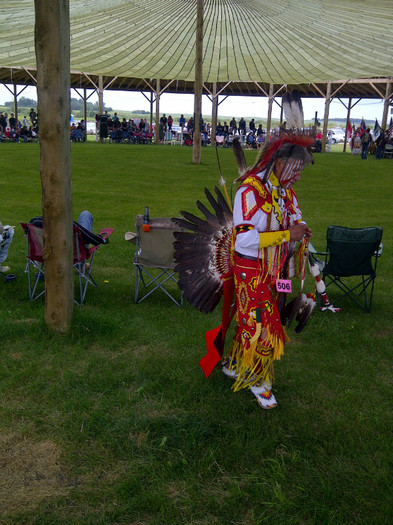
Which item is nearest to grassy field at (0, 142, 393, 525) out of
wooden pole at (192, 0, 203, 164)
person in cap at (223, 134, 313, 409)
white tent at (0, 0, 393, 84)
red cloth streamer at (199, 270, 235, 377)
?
red cloth streamer at (199, 270, 235, 377)

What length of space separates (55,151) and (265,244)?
1.84 m

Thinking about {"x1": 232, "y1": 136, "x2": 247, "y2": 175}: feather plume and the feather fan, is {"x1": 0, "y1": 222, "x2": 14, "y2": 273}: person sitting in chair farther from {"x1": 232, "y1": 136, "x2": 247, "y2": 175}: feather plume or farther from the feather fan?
{"x1": 232, "y1": 136, "x2": 247, "y2": 175}: feather plume

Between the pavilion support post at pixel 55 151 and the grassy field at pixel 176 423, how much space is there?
36 centimetres

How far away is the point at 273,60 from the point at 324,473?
68.1ft

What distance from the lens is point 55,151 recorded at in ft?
12.0

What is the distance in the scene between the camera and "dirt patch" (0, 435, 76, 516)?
7.51 ft

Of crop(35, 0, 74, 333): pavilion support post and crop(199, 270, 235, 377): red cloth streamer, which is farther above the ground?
crop(35, 0, 74, 333): pavilion support post

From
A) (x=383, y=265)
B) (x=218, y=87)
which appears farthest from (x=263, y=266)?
(x=218, y=87)

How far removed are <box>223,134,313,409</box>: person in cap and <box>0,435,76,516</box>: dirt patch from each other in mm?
1171

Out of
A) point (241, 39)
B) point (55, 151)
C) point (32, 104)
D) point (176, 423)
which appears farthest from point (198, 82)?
point (32, 104)

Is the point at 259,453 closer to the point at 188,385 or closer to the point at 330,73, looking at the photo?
the point at 188,385

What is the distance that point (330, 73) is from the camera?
18859 mm

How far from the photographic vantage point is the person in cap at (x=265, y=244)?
2789 millimetres

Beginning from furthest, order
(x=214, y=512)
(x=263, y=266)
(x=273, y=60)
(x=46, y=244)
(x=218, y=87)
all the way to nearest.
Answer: (x=218, y=87) → (x=273, y=60) → (x=46, y=244) → (x=263, y=266) → (x=214, y=512)
